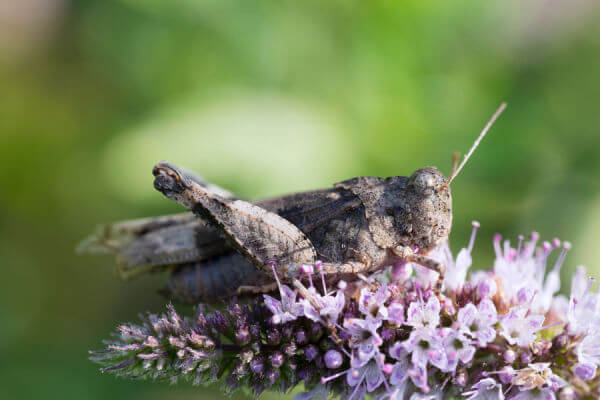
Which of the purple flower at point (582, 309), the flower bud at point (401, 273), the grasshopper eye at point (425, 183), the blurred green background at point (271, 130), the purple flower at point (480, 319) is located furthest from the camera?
the blurred green background at point (271, 130)

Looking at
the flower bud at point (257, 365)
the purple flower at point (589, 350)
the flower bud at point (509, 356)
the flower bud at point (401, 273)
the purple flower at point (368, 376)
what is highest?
the flower bud at point (401, 273)

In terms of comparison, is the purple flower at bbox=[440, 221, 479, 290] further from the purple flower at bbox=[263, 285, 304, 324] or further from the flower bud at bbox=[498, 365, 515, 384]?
the purple flower at bbox=[263, 285, 304, 324]

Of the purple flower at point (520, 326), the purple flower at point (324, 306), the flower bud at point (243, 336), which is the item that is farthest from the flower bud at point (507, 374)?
the flower bud at point (243, 336)

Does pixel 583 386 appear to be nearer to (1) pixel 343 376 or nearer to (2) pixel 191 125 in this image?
(1) pixel 343 376

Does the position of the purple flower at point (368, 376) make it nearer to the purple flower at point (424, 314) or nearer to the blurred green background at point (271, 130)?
the purple flower at point (424, 314)

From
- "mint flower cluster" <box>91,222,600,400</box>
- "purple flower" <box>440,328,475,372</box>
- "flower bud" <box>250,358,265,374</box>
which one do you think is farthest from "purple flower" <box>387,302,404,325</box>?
"flower bud" <box>250,358,265,374</box>

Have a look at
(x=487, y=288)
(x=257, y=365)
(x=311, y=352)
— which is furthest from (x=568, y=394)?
(x=257, y=365)
